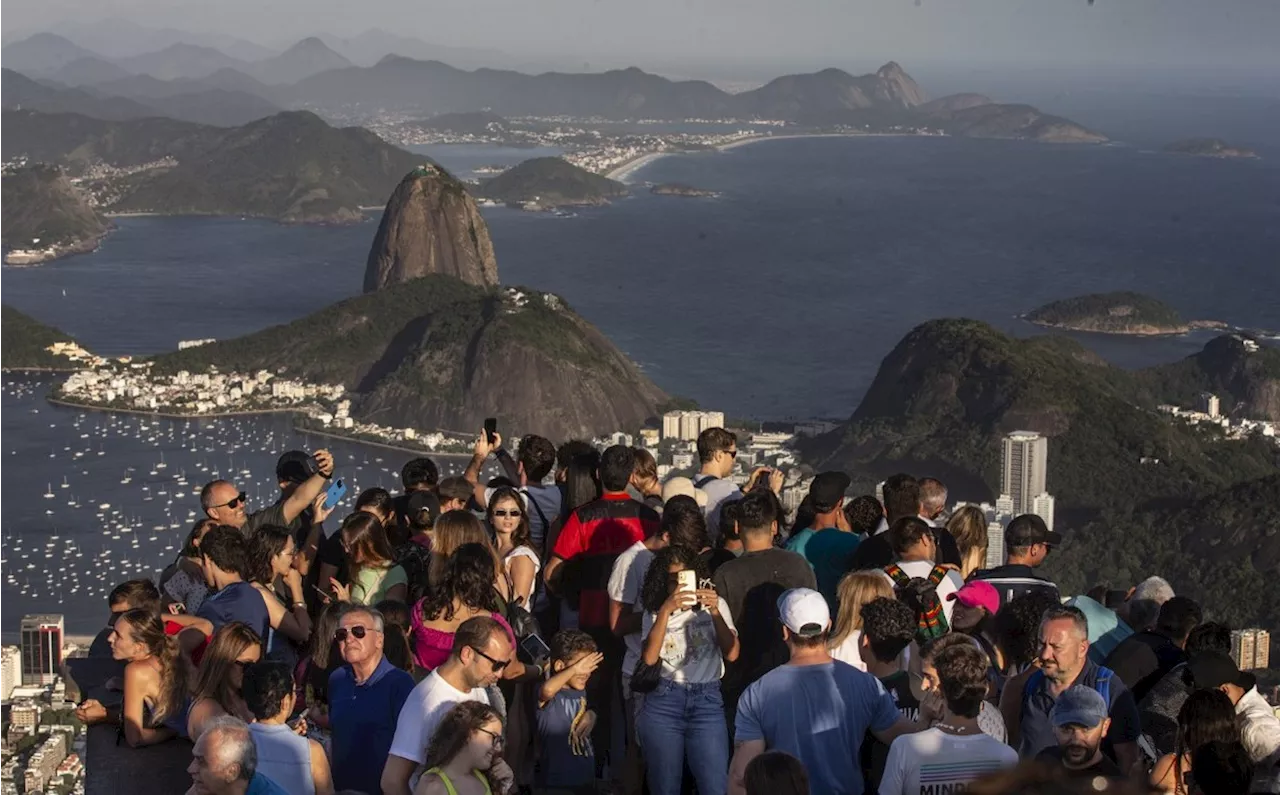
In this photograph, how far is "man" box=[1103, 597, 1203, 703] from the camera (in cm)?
810

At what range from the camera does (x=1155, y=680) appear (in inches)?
319

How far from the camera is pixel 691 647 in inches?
333

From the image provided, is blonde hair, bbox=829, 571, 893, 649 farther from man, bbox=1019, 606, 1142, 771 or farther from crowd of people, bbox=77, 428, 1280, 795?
man, bbox=1019, 606, 1142, 771

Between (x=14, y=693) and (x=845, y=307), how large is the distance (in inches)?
3490

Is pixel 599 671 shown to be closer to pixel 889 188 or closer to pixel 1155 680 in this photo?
pixel 1155 680

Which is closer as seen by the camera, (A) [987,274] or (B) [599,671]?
(B) [599,671]

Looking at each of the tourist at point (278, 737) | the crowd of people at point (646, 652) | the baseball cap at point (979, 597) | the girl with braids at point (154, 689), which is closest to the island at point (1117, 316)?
the crowd of people at point (646, 652)

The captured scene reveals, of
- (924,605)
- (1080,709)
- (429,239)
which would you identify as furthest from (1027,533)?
(429,239)

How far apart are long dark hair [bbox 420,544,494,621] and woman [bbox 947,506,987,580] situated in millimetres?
2791

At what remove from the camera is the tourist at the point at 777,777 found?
6.01 metres

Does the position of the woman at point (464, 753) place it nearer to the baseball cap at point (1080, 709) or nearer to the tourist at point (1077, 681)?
the baseball cap at point (1080, 709)

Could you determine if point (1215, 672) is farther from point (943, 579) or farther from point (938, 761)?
point (943, 579)

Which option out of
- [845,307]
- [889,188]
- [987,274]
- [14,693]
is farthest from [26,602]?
[889,188]

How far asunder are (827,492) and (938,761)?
329 centimetres
